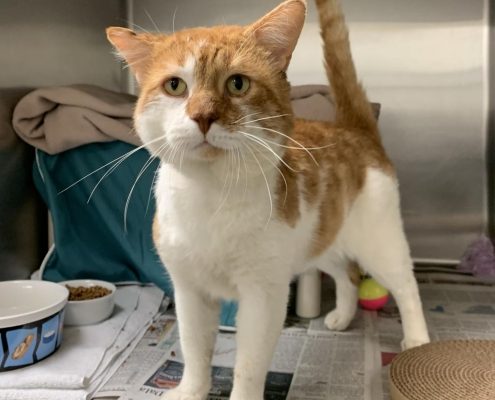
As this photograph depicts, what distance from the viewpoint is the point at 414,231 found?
210 centimetres

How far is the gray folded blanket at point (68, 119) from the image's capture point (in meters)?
1.58

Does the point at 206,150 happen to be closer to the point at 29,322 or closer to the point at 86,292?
the point at 29,322

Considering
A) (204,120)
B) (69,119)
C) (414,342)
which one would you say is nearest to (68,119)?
(69,119)

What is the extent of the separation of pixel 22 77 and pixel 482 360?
1.46m

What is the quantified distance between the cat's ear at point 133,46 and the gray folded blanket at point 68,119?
1.85ft

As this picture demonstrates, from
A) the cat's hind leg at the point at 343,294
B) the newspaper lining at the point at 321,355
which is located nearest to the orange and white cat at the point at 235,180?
the newspaper lining at the point at 321,355

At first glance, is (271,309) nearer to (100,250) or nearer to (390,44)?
(100,250)

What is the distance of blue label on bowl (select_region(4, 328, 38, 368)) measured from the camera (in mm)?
1209

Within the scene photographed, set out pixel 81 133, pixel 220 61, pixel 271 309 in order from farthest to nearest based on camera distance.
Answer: pixel 81 133, pixel 271 309, pixel 220 61

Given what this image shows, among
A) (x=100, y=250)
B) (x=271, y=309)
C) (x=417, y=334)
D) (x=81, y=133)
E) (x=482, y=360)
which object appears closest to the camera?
(x=271, y=309)

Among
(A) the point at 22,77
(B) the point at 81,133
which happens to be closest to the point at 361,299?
(B) the point at 81,133

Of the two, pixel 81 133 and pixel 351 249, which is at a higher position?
pixel 81 133

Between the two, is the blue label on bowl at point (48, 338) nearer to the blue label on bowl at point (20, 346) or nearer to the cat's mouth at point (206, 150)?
the blue label on bowl at point (20, 346)

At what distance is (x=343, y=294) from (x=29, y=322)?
829 millimetres
